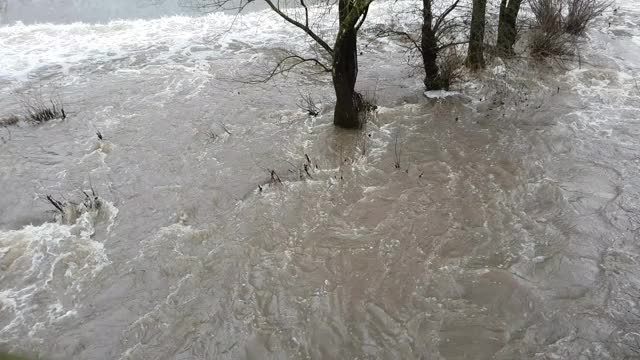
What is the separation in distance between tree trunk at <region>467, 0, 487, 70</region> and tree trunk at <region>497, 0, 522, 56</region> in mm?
688

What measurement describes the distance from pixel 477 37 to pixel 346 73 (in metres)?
4.13

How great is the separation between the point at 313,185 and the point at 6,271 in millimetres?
4747

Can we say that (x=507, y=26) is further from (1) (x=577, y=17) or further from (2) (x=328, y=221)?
(2) (x=328, y=221)

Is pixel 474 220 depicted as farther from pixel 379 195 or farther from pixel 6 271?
pixel 6 271

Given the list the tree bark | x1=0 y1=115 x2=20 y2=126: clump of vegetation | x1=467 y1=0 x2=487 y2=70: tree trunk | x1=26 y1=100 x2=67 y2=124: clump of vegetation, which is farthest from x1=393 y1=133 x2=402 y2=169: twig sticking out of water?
x1=0 y1=115 x2=20 y2=126: clump of vegetation

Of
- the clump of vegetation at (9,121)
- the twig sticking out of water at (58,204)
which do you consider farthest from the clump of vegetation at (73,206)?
the clump of vegetation at (9,121)

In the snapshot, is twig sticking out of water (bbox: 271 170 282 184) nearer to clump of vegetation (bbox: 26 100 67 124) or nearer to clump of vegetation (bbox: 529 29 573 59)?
clump of vegetation (bbox: 26 100 67 124)

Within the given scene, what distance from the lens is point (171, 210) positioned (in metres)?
7.81

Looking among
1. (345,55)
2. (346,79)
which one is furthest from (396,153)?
(345,55)

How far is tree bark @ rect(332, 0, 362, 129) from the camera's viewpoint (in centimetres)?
816

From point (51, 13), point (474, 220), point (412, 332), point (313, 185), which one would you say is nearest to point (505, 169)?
point (474, 220)

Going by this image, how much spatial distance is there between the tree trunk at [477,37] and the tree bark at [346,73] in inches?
140

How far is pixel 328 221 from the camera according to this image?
7344 millimetres

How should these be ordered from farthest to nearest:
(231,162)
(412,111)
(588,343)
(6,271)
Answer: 1. (412,111)
2. (231,162)
3. (6,271)
4. (588,343)
